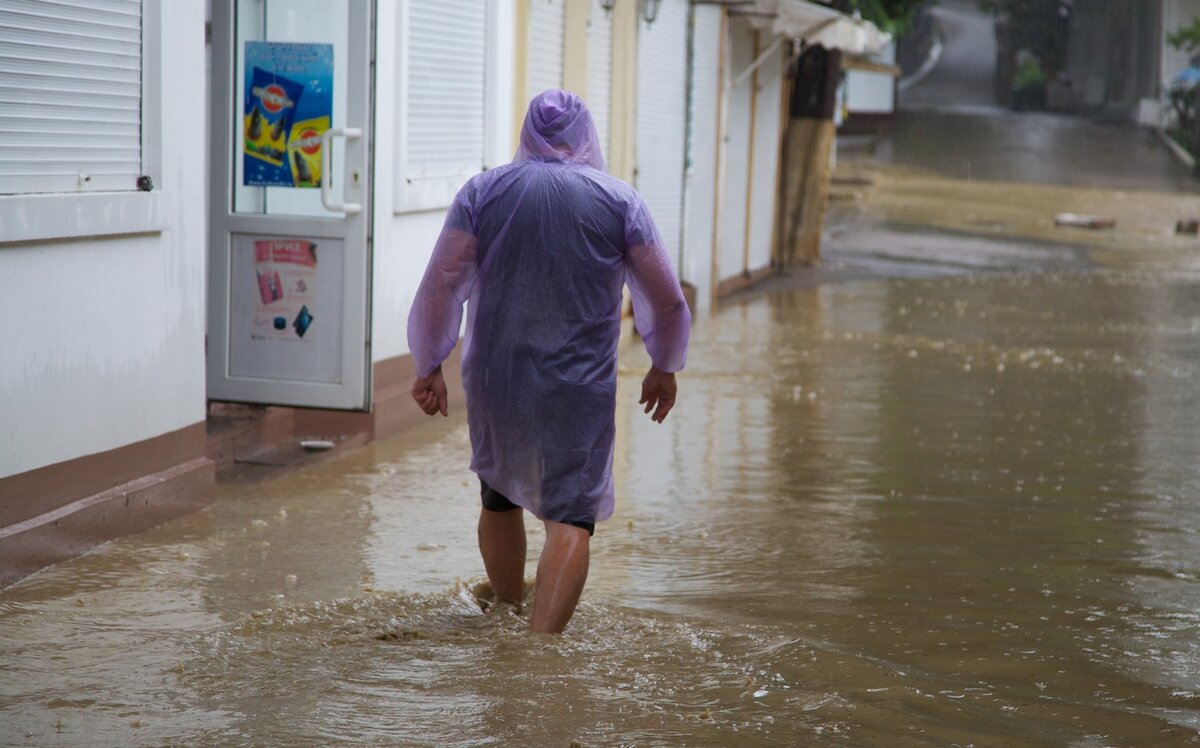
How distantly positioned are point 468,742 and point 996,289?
14.9 m

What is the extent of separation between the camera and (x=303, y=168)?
7.91 metres

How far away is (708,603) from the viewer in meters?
5.65

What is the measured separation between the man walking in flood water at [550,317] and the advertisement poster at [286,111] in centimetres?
314

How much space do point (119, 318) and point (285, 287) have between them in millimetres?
1873

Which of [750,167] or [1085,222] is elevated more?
[750,167]

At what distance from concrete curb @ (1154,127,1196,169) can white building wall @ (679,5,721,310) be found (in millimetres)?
26287

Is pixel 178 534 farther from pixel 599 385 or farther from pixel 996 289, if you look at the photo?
pixel 996 289

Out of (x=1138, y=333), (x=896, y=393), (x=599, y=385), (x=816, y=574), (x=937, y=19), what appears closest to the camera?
(x=599, y=385)

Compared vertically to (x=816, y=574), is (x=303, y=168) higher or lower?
higher

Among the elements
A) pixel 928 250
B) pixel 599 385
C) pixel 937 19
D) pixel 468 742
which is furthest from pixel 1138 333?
pixel 937 19

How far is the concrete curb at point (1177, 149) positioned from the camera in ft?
130

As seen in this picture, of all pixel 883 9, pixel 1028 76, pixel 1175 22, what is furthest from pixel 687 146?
pixel 1028 76

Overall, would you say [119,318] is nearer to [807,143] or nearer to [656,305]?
[656,305]

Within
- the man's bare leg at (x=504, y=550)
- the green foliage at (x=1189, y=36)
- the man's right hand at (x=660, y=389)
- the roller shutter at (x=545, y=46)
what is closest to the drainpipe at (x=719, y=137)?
the roller shutter at (x=545, y=46)
